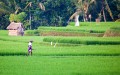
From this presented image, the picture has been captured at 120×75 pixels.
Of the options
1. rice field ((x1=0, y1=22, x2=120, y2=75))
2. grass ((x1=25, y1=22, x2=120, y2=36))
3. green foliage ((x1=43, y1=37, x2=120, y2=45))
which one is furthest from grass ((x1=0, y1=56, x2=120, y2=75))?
grass ((x1=25, y1=22, x2=120, y2=36))

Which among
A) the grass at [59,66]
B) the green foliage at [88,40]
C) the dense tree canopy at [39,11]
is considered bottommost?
the grass at [59,66]

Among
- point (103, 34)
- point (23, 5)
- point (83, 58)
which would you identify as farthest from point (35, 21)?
point (83, 58)

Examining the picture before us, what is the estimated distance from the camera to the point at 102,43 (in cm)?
1011

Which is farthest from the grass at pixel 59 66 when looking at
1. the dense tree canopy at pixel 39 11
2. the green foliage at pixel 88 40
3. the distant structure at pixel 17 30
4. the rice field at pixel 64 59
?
the distant structure at pixel 17 30

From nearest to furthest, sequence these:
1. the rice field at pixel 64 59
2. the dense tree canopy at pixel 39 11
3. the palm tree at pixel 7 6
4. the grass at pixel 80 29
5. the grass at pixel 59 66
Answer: the grass at pixel 59 66
the rice field at pixel 64 59
the grass at pixel 80 29
the palm tree at pixel 7 6
the dense tree canopy at pixel 39 11

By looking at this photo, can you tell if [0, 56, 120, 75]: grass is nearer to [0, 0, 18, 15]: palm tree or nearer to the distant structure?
[0, 0, 18, 15]: palm tree

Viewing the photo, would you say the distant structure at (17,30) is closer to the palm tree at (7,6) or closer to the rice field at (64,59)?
the palm tree at (7,6)

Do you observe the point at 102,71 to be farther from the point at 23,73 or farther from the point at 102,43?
the point at 102,43

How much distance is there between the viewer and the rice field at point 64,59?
747 cm

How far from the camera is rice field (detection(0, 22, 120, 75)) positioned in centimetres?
747

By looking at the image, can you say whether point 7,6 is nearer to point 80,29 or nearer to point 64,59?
point 80,29

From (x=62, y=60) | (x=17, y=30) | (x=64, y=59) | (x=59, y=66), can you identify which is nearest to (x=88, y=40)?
(x=64, y=59)

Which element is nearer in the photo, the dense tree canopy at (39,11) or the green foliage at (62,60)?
the green foliage at (62,60)

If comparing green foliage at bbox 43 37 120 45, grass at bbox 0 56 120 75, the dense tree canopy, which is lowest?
grass at bbox 0 56 120 75
